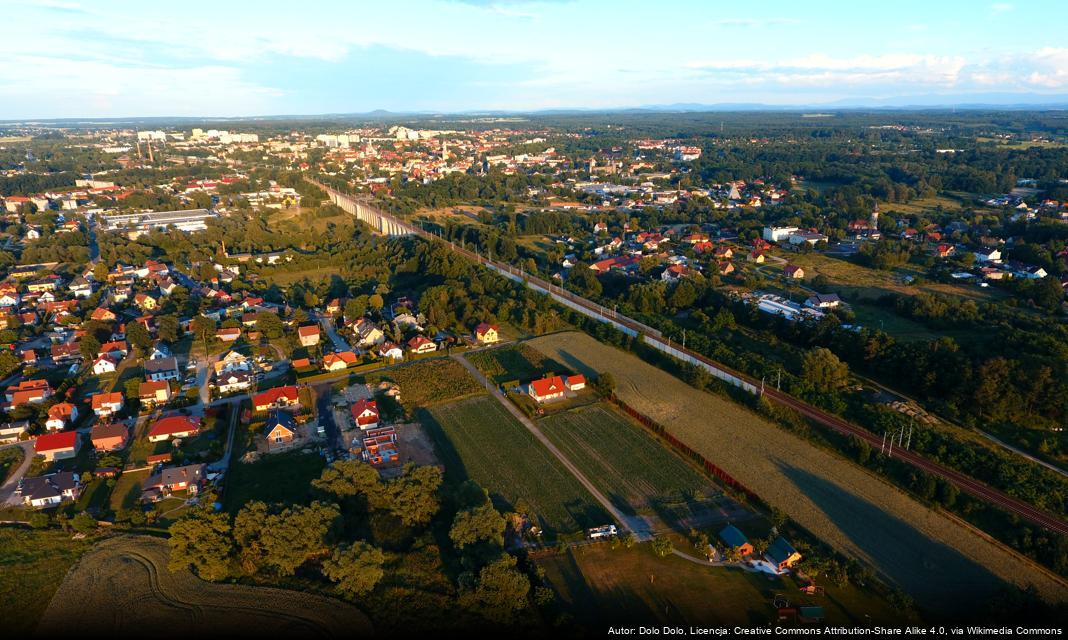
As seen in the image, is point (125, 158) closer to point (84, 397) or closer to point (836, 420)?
point (84, 397)

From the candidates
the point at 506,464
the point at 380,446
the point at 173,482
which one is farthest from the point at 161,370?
the point at 506,464

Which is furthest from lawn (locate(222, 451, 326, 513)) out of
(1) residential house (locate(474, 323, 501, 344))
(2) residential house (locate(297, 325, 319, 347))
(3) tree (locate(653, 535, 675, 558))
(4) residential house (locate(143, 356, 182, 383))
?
(1) residential house (locate(474, 323, 501, 344))

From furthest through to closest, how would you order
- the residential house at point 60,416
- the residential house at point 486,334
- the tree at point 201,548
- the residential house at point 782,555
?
the residential house at point 486,334 → the residential house at point 60,416 → the residential house at point 782,555 → the tree at point 201,548

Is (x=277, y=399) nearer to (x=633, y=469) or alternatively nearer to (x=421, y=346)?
(x=421, y=346)

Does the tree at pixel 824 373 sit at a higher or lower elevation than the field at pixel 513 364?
higher

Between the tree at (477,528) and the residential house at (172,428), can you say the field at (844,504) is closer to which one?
the tree at (477,528)

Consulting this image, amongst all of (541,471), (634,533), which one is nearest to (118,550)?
(541,471)

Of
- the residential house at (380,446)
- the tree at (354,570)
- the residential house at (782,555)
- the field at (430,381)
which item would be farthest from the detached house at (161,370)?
the residential house at (782,555)
